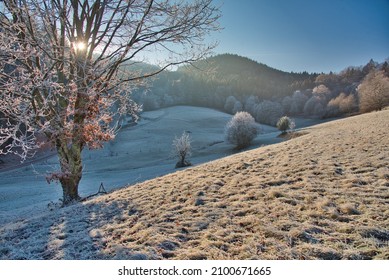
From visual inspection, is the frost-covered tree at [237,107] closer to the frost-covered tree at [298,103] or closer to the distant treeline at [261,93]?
the distant treeline at [261,93]

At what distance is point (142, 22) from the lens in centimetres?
709

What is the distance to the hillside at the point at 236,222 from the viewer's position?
361cm

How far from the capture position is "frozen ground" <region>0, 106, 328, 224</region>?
20.9m

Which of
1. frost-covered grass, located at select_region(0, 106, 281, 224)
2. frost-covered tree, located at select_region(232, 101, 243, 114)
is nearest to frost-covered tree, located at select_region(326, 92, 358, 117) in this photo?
frost-covered grass, located at select_region(0, 106, 281, 224)

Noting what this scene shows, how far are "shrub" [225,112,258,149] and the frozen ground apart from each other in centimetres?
148

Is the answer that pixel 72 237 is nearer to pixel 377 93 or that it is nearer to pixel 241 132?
pixel 241 132

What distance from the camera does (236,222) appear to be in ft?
14.8

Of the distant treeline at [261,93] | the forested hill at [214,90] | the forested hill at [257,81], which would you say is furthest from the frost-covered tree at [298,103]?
the forested hill at [257,81]

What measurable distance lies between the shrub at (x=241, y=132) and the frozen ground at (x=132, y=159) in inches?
58.2

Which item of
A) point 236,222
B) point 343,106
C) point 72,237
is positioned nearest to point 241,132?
point 343,106

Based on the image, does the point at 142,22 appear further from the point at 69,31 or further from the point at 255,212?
the point at 255,212

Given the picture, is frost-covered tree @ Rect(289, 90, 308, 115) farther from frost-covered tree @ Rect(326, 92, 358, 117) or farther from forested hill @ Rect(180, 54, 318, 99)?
frost-covered tree @ Rect(326, 92, 358, 117)

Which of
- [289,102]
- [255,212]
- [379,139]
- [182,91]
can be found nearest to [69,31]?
[255,212]

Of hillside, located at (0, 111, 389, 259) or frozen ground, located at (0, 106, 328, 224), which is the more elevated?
hillside, located at (0, 111, 389, 259)
